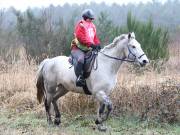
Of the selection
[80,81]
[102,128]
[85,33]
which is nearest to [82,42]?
[85,33]

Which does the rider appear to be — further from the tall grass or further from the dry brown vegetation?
the tall grass

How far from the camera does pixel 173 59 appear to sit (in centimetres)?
1516

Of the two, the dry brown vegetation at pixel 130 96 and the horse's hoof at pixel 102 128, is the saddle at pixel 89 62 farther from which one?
the dry brown vegetation at pixel 130 96

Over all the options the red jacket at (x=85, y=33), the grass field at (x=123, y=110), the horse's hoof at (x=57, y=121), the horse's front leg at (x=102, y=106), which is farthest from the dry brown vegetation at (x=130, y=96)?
the red jacket at (x=85, y=33)

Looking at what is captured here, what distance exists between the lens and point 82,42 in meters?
9.31

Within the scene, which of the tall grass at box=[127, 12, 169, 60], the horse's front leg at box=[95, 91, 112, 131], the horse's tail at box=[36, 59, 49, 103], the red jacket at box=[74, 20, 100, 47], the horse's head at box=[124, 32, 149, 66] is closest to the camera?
the horse's head at box=[124, 32, 149, 66]

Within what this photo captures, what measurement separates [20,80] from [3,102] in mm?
1006

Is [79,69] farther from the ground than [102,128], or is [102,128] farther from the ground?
[79,69]

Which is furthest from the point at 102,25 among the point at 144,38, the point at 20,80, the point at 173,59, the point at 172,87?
the point at 172,87

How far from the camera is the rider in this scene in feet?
30.2

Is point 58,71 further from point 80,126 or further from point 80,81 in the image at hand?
point 80,126

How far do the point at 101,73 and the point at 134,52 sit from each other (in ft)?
2.54

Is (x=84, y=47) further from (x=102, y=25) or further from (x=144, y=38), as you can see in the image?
(x=102, y=25)

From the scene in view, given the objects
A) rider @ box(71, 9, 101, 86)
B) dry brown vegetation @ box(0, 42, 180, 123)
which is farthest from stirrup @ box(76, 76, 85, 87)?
dry brown vegetation @ box(0, 42, 180, 123)
